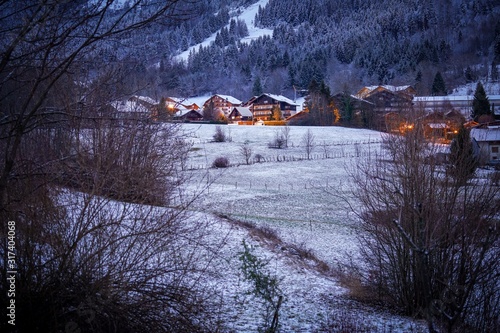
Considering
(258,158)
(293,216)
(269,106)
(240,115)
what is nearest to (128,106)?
(293,216)

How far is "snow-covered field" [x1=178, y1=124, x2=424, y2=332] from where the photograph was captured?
301 inches

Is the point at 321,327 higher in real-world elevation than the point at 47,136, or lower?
lower

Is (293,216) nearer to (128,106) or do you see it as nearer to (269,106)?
(128,106)

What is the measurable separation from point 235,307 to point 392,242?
4004 millimetres

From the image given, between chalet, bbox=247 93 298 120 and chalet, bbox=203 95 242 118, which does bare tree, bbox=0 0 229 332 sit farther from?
chalet, bbox=247 93 298 120

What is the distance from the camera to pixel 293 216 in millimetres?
21609

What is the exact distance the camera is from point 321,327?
22.6ft

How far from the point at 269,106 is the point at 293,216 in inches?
2646

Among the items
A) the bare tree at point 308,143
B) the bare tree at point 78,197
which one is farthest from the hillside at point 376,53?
the bare tree at point 78,197

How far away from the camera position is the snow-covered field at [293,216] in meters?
7.65

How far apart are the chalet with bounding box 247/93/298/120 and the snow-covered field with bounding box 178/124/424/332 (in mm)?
28888

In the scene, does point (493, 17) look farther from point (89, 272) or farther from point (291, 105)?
point (89, 272)

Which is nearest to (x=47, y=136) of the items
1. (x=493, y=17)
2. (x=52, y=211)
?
(x=52, y=211)

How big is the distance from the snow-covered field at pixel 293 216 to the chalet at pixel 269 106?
94.8 ft
